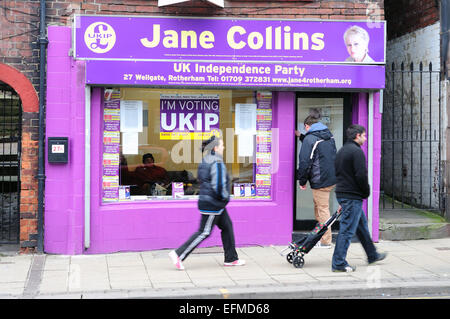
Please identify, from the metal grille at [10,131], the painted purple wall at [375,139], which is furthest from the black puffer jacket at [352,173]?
the metal grille at [10,131]

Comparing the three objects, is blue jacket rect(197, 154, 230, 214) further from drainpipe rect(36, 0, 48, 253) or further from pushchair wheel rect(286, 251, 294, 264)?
drainpipe rect(36, 0, 48, 253)

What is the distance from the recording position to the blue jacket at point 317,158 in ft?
28.2

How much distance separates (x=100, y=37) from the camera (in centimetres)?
860

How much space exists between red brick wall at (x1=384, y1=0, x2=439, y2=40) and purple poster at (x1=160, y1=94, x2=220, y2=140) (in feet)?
14.1

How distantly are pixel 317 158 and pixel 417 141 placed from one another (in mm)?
2725

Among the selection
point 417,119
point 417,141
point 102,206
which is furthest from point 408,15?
point 102,206

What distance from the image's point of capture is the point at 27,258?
8.31 metres

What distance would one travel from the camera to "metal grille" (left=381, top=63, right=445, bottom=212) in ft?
33.3

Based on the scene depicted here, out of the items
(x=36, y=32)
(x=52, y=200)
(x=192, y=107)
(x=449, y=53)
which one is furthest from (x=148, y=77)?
(x=449, y=53)

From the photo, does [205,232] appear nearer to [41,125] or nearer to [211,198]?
[211,198]

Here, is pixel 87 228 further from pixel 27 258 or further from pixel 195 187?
pixel 195 187

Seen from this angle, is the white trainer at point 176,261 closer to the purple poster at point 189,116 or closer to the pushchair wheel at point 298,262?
the pushchair wheel at point 298,262

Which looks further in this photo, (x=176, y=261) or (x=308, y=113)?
(x=308, y=113)

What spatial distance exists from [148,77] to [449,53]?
5.18 m
